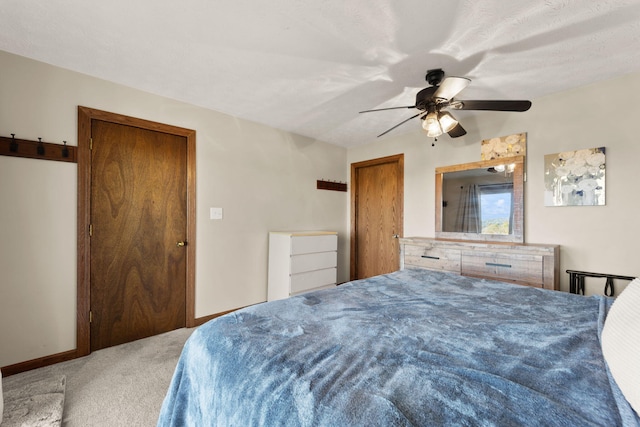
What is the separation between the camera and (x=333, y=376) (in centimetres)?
81

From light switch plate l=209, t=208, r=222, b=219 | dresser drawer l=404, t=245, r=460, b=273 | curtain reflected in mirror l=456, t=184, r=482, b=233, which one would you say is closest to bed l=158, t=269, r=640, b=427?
dresser drawer l=404, t=245, r=460, b=273

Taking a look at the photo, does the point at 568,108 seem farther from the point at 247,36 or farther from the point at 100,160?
the point at 100,160

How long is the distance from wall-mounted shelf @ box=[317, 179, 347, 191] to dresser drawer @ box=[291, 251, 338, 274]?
1.08 metres

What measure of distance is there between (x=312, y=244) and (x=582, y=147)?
287 centimetres

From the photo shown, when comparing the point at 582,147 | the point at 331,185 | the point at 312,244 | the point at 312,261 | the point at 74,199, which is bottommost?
the point at 312,261

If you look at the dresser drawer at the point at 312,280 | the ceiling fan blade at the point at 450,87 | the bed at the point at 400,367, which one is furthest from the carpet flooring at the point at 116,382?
the ceiling fan blade at the point at 450,87

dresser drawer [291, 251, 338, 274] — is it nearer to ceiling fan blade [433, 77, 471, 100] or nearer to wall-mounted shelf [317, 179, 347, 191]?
wall-mounted shelf [317, 179, 347, 191]

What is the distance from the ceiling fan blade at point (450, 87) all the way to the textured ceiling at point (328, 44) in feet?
0.98

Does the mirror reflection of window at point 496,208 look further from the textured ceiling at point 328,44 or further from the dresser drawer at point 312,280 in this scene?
the dresser drawer at point 312,280

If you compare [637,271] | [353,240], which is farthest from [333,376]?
[353,240]

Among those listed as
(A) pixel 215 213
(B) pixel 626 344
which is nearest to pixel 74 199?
(A) pixel 215 213

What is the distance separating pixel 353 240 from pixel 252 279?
1.83m

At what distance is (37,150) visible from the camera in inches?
81.6

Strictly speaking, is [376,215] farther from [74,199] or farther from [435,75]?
[74,199]
